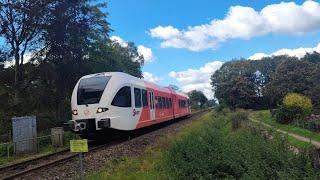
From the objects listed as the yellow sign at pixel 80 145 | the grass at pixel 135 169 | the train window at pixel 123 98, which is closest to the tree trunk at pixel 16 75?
the train window at pixel 123 98

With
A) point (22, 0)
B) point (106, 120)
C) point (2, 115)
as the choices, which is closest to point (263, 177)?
point (106, 120)

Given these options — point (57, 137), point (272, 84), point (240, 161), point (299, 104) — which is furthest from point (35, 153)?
point (272, 84)

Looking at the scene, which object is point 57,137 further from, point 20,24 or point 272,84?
point 272,84

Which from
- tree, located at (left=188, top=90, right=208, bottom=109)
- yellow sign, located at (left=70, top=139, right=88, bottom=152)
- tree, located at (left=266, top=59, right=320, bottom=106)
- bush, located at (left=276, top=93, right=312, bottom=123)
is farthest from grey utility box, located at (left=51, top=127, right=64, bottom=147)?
tree, located at (left=188, top=90, right=208, bottom=109)

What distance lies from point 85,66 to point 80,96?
15963mm

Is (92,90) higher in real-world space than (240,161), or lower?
higher

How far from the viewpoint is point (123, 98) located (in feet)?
69.6

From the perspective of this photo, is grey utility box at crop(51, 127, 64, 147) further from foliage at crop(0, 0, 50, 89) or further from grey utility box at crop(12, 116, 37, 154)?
foliage at crop(0, 0, 50, 89)

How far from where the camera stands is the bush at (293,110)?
34503 millimetres

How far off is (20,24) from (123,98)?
14461mm

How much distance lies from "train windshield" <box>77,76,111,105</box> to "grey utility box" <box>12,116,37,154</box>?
2.93 metres

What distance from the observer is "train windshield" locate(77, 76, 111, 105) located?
67.6 feet

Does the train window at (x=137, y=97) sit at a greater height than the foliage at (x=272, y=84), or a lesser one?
lesser

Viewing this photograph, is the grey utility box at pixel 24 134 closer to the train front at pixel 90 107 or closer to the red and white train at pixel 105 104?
the train front at pixel 90 107
